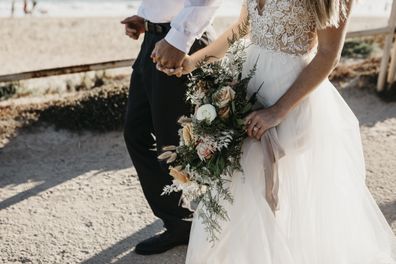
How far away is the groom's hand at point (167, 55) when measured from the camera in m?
2.52

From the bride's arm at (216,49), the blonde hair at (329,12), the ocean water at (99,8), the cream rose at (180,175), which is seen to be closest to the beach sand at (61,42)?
the ocean water at (99,8)

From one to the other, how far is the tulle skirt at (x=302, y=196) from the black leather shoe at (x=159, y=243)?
0.40 metres

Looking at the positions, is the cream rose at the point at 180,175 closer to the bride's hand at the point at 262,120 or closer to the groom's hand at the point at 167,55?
the bride's hand at the point at 262,120

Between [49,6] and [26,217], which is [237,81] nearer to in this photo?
[26,217]

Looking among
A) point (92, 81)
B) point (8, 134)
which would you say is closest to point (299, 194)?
point (8, 134)

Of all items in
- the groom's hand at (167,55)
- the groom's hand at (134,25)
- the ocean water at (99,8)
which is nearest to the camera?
the groom's hand at (167,55)

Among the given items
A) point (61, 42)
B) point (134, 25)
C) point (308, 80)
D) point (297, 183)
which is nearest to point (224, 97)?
point (308, 80)

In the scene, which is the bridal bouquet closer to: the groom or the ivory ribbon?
the ivory ribbon

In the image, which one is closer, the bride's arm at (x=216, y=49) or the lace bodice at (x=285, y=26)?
the lace bodice at (x=285, y=26)

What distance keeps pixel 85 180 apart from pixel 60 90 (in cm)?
223

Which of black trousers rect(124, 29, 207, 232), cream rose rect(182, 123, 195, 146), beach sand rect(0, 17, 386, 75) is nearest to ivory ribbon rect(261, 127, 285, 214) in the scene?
cream rose rect(182, 123, 195, 146)

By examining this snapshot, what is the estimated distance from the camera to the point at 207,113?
2.29 meters

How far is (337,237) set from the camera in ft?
9.39

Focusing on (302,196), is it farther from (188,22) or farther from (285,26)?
(188,22)
